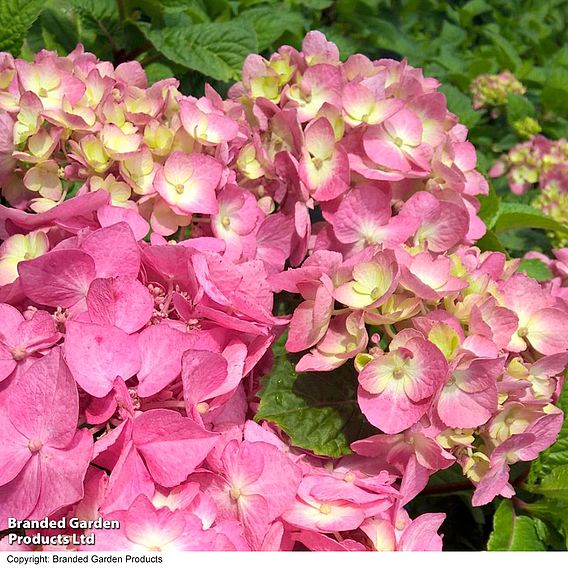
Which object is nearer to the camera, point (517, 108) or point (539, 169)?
point (539, 169)

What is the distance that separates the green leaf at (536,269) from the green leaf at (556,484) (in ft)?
1.21

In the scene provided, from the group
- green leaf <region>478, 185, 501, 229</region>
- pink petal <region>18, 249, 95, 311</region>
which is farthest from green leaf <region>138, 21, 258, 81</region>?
pink petal <region>18, 249, 95, 311</region>

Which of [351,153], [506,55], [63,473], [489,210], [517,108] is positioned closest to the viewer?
[63,473]

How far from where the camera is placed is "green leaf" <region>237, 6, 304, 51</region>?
140 cm

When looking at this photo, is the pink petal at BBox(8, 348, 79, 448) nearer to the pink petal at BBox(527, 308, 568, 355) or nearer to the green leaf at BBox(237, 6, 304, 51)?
the pink petal at BBox(527, 308, 568, 355)

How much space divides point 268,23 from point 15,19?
51 cm

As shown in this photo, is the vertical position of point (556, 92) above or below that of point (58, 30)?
below

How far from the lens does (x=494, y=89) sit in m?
1.79

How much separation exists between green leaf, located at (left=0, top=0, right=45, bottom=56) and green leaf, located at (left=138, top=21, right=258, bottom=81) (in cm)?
21

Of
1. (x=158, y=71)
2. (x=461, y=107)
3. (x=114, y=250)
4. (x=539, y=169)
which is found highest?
(x=114, y=250)

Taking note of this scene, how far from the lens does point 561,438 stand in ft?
2.96

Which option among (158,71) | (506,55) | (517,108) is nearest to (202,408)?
(158,71)

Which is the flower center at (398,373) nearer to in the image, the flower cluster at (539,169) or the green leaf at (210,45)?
the green leaf at (210,45)

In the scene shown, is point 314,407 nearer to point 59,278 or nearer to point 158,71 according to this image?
point 59,278
